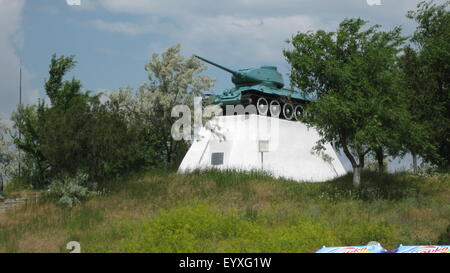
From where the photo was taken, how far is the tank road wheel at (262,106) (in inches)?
1187

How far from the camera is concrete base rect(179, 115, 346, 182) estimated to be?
2875 cm

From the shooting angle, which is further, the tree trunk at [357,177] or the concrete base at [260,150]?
the concrete base at [260,150]

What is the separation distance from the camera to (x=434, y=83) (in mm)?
31484

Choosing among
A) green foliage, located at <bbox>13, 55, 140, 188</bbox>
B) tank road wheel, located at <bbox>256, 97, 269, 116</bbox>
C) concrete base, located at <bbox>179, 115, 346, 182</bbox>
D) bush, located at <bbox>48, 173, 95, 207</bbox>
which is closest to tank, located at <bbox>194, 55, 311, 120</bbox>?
tank road wheel, located at <bbox>256, 97, 269, 116</bbox>

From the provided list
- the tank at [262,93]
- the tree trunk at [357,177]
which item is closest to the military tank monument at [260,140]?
the tank at [262,93]

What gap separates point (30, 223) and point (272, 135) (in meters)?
15.5

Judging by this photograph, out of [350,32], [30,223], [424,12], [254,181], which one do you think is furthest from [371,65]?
[30,223]

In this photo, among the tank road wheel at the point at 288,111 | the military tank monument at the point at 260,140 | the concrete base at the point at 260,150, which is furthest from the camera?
the tank road wheel at the point at 288,111

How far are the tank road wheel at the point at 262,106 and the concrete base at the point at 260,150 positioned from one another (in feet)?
1.45

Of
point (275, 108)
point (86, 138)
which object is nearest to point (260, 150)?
point (275, 108)

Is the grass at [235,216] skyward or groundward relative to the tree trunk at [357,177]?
groundward

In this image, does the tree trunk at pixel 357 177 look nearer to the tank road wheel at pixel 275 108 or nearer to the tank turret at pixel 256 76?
the tank road wheel at pixel 275 108

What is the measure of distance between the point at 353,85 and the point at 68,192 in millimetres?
14603

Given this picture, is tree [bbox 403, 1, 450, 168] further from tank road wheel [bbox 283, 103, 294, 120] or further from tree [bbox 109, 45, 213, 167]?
tree [bbox 109, 45, 213, 167]
